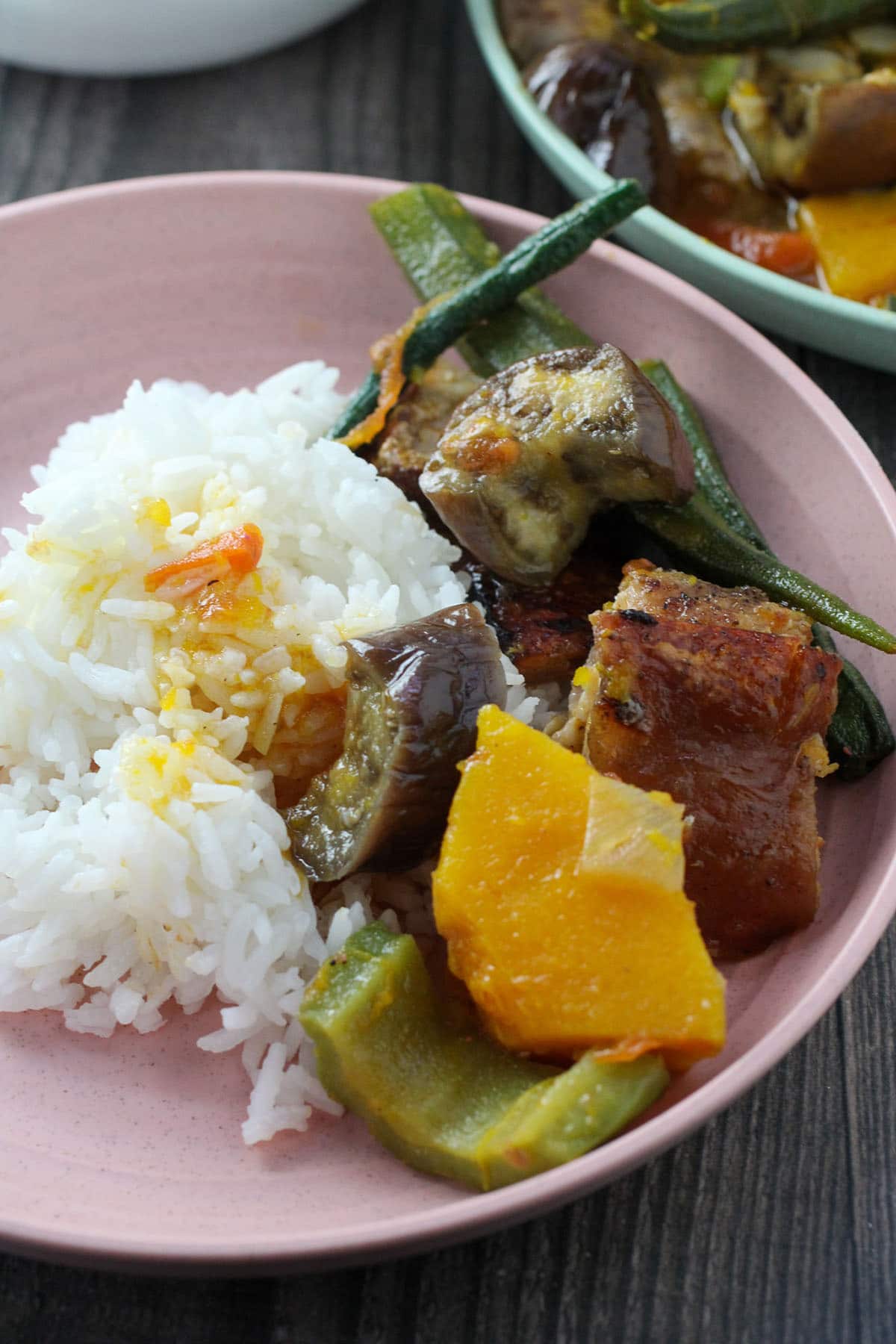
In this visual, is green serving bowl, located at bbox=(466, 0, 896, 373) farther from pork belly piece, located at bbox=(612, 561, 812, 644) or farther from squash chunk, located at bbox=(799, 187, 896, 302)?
pork belly piece, located at bbox=(612, 561, 812, 644)

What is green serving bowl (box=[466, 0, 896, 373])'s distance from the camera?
13.1ft

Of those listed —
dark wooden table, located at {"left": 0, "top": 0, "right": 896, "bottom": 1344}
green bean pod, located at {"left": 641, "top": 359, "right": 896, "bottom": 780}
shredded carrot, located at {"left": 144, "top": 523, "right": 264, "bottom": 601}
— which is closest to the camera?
dark wooden table, located at {"left": 0, "top": 0, "right": 896, "bottom": 1344}

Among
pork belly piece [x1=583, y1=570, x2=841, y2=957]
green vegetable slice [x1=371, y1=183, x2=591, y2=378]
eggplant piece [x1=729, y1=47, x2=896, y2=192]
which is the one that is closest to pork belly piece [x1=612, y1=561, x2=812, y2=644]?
pork belly piece [x1=583, y1=570, x2=841, y2=957]

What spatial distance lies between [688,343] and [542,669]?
1309 mm

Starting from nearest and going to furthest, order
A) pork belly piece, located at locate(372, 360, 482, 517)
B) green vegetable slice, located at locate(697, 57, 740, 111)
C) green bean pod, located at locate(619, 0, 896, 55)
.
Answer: pork belly piece, located at locate(372, 360, 482, 517), green bean pod, located at locate(619, 0, 896, 55), green vegetable slice, located at locate(697, 57, 740, 111)

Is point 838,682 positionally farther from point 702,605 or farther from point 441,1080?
point 441,1080

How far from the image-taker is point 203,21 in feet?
16.8

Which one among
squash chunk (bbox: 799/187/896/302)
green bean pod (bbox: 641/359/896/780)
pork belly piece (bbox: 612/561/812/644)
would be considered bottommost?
green bean pod (bbox: 641/359/896/780)

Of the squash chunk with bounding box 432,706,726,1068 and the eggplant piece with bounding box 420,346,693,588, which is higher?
the eggplant piece with bounding box 420,346,693,588

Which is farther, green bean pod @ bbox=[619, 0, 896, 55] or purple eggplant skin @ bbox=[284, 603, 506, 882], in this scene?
green bean pod @ bbox=[619, 0, 896, 55]

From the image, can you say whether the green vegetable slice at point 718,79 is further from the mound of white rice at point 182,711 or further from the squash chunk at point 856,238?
the mound of white rice at point 182,711

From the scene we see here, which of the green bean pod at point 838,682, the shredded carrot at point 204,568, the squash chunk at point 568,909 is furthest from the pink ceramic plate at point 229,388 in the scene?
the shredded carrot at point 204,568

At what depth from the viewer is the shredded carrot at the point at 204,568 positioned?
10.4 ft

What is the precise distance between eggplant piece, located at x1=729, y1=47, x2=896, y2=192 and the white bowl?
1.91 metres
